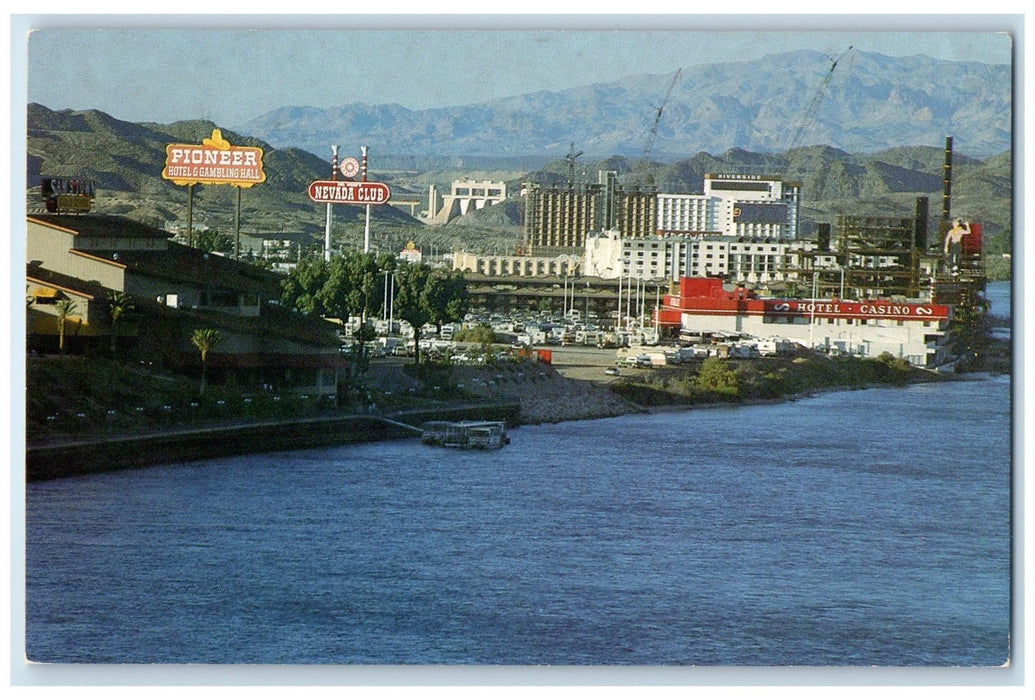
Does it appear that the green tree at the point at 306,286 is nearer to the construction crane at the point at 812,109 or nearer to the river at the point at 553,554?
the river at the point at 553,554

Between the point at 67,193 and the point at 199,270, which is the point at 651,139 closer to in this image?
the point at 199,270

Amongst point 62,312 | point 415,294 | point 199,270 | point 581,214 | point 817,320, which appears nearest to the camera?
point 62,312

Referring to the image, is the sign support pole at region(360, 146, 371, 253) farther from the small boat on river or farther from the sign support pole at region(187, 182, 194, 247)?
the small boat on river

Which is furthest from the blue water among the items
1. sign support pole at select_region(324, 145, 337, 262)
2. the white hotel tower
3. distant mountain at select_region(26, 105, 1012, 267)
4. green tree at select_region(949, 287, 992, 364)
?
the white hotel tower

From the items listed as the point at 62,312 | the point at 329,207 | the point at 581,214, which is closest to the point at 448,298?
the point at 581,214

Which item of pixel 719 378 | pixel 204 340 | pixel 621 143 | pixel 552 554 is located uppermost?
pixel 621 143

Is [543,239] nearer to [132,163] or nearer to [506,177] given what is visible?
[506,177]
